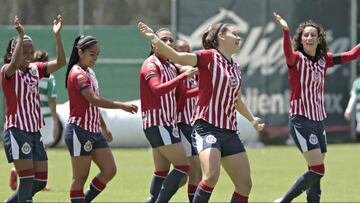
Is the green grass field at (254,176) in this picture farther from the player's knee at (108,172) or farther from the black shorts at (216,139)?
the black shorts at (216,139)

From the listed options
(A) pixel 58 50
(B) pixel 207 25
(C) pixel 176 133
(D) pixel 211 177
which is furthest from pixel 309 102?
(B) pixel 207 25

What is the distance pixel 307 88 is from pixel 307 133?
1.74 feet

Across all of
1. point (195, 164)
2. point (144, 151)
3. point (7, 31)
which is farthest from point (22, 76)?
point (7, 31)

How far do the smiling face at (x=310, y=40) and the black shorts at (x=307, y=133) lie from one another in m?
0.78

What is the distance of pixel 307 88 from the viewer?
36.8 ft

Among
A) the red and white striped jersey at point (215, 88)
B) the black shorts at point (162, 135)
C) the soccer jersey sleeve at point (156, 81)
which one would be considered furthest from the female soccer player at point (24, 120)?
the red and white striped jersey at point (215, 88)

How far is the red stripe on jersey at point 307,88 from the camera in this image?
11180mm

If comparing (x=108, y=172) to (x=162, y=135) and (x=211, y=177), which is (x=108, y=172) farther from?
(x=211, y=177)

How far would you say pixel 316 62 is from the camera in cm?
1127

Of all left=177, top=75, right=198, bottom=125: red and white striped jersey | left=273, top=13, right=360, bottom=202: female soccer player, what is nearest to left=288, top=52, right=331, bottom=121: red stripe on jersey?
left=273, top=13, right=360, bottom=202: female soccer player

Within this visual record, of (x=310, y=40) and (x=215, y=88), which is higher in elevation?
(x=310, y=40)

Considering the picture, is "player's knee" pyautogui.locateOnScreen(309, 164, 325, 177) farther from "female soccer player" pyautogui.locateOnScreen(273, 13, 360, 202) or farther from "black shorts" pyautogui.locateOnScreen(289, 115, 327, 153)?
"black shorts" pyautogui.locateOnScreen(289, 115, 327, 153)

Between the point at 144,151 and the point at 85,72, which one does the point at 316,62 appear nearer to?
the point at 85,72

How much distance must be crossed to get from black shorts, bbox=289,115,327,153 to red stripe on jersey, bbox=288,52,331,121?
62mm
